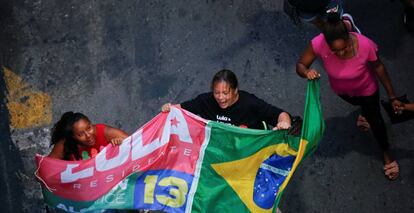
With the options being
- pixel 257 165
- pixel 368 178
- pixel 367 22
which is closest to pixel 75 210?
pixel 257 165

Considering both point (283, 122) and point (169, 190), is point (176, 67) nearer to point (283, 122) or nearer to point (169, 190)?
point (169, 190)

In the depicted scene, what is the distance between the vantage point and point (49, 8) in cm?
701

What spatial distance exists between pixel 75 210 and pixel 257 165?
A: 5.06 ft

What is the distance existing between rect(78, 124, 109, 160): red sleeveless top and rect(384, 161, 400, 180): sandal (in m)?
2.78

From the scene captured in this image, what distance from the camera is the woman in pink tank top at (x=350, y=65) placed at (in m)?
4.57

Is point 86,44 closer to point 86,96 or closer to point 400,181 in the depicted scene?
point 86,96

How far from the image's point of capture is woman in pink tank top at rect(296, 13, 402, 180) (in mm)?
4570

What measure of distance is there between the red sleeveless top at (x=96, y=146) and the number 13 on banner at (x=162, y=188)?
1.50ft

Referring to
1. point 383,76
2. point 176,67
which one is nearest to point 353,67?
point 383,76

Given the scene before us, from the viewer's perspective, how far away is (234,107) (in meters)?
4.70

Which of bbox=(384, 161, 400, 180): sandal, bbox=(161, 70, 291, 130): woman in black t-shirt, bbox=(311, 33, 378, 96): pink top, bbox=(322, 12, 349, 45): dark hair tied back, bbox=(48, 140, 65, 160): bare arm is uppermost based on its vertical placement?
bbox=(322, 12, 349, 45): dark hair tied back

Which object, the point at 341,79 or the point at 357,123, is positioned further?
the point at 357,123

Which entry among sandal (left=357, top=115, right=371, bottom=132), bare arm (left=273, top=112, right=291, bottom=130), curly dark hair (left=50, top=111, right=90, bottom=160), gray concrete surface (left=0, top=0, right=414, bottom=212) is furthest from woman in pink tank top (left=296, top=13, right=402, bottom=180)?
curly dark hair (left=50, top=111, right=90, bottom=160)

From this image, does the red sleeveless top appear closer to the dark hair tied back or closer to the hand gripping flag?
the hand gripping flag
